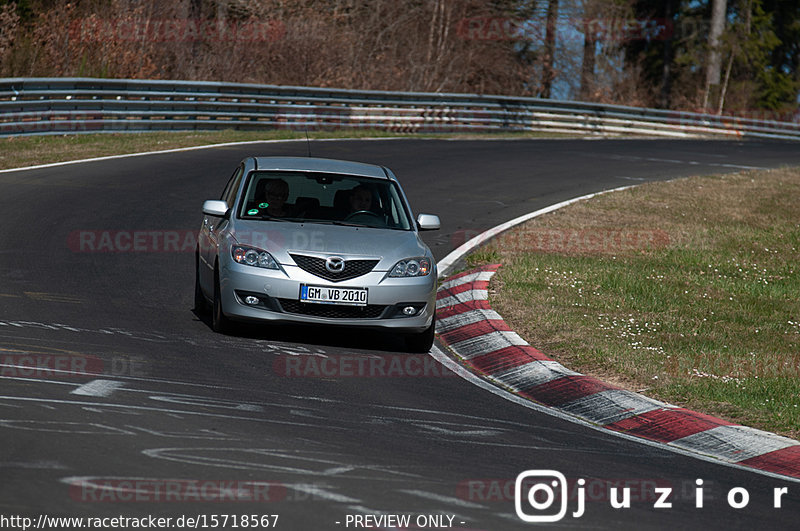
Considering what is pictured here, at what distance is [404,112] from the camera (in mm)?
32844

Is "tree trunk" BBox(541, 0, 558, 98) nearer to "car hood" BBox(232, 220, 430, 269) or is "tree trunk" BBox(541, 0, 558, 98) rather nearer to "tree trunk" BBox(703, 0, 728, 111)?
"tree trunk" BBox(703, 0, 728, 111)

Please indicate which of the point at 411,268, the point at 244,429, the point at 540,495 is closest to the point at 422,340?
the point at 411,268

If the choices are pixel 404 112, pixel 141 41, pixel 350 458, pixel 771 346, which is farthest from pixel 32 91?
pixel 350 458

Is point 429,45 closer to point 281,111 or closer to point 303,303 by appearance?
point 281,111

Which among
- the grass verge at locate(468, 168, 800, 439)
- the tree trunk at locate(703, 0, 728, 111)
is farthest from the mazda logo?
the tree trunk at locate(703, 0, 728, 111)

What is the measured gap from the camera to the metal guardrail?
79.6ft

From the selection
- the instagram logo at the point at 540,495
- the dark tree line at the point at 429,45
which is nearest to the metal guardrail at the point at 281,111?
the dark tree line at the point at 429,45

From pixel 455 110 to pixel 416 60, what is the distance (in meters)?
8.62

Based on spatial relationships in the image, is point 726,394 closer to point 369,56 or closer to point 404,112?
point 404,112

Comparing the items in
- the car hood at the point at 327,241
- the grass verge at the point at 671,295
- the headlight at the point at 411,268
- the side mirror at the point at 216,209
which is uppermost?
the side mirror at the point at 216,209

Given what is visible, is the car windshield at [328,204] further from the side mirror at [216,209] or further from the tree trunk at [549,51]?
the tree trunk at [549,51]

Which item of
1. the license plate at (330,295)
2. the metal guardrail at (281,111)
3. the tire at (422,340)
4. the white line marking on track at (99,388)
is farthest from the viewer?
the metal guardrail at (281,111)

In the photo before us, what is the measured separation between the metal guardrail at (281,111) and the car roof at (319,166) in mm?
13097

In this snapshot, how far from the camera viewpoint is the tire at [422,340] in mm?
10203
